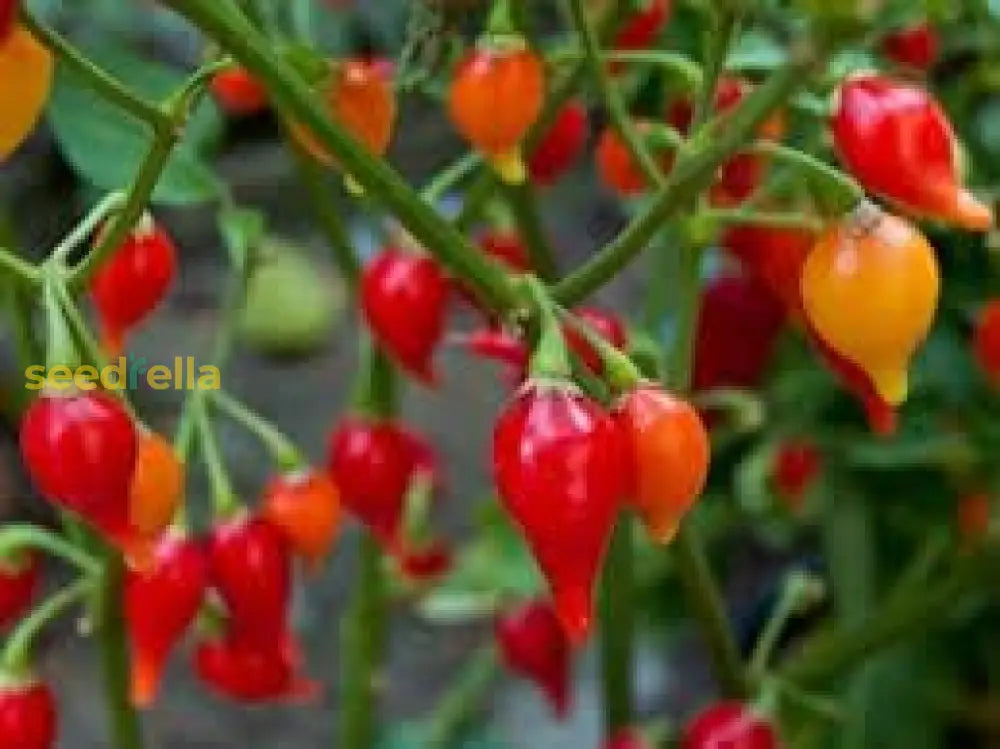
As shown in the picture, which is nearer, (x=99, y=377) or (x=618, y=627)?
(x=99, y=377)

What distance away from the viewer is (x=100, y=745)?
1946mm

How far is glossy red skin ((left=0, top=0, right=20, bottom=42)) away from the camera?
0.60 m

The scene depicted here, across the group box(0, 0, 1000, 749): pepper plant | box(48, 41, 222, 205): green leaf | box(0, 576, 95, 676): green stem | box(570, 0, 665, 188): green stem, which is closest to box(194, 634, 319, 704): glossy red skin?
box(0, 0, 1000, 749): pepper plant

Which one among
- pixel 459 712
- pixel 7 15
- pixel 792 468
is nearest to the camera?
pixel 7 15

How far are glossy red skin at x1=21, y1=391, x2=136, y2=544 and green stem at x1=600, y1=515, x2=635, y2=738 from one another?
0.31m

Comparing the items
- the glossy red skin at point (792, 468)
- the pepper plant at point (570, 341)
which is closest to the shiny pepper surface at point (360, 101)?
the pepper plant at point (570, 341)

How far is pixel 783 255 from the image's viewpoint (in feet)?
2.76

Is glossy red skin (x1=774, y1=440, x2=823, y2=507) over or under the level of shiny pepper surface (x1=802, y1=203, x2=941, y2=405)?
under

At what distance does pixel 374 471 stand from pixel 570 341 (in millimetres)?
246

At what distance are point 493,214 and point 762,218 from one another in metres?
0.37

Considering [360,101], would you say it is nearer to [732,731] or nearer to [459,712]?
[732,731]

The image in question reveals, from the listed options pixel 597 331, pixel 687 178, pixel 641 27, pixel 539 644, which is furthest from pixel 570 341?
pixel 539 644

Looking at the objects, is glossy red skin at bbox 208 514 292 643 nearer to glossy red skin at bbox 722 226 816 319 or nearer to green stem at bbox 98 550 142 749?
green stem at bbox 98 550 142 749

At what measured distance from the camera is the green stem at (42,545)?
33.7 inches
